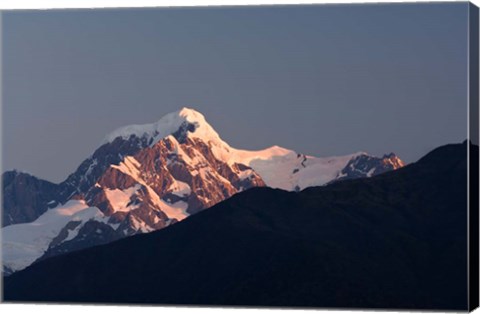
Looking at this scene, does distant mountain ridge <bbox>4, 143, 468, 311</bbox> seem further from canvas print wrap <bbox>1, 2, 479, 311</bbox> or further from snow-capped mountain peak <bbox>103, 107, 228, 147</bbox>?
snow-capped mountain peak <bbox>103, 107, 228, 147</bbox>

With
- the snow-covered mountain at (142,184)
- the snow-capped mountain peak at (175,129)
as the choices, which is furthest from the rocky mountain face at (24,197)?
the snow-capped mountain peak at (175,129)

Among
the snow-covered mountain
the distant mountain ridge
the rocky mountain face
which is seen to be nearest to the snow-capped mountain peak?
the snow-covered mountain

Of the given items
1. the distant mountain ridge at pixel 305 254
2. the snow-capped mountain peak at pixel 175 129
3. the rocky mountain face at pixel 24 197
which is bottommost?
the distant mountain ridge at pixel 305 254

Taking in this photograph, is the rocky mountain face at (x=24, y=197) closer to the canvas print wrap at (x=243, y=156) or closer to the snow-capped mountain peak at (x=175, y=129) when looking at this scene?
the canvas print wrap at (x=243, y=156)

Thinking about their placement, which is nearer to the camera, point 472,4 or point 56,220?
point 472,4

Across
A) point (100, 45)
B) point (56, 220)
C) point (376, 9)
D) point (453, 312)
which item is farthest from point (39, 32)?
point (453, 312)

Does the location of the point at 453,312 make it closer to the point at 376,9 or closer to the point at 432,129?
the point at 432,129
